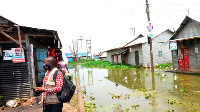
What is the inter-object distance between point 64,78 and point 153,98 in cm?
533

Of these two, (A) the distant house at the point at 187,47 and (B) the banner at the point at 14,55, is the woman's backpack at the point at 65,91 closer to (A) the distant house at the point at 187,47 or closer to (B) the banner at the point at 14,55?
(B) the banner at the point at 14,55

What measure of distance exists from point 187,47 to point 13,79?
15.3 metres

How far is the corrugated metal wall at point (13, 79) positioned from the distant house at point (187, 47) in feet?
43.4

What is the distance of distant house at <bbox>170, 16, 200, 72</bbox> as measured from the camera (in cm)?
1450

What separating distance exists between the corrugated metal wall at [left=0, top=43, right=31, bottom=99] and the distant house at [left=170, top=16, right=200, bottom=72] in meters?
13.2

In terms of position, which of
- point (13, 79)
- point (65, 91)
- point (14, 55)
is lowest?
point (13, 79)

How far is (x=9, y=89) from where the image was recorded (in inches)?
296

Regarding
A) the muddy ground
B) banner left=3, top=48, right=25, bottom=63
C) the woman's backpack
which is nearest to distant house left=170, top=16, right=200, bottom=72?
the muddy ground

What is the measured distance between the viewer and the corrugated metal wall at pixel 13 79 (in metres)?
7.52

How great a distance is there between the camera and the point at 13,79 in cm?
757

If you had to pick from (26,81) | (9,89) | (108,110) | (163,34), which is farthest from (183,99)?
(163,34)

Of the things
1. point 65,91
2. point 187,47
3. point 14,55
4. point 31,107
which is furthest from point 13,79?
point 187,47

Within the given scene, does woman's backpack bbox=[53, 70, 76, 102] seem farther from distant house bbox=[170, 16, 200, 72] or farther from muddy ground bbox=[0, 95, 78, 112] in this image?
distant house bbox=[170, 16, 200, 72]

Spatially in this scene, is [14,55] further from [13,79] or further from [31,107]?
[31,107]
